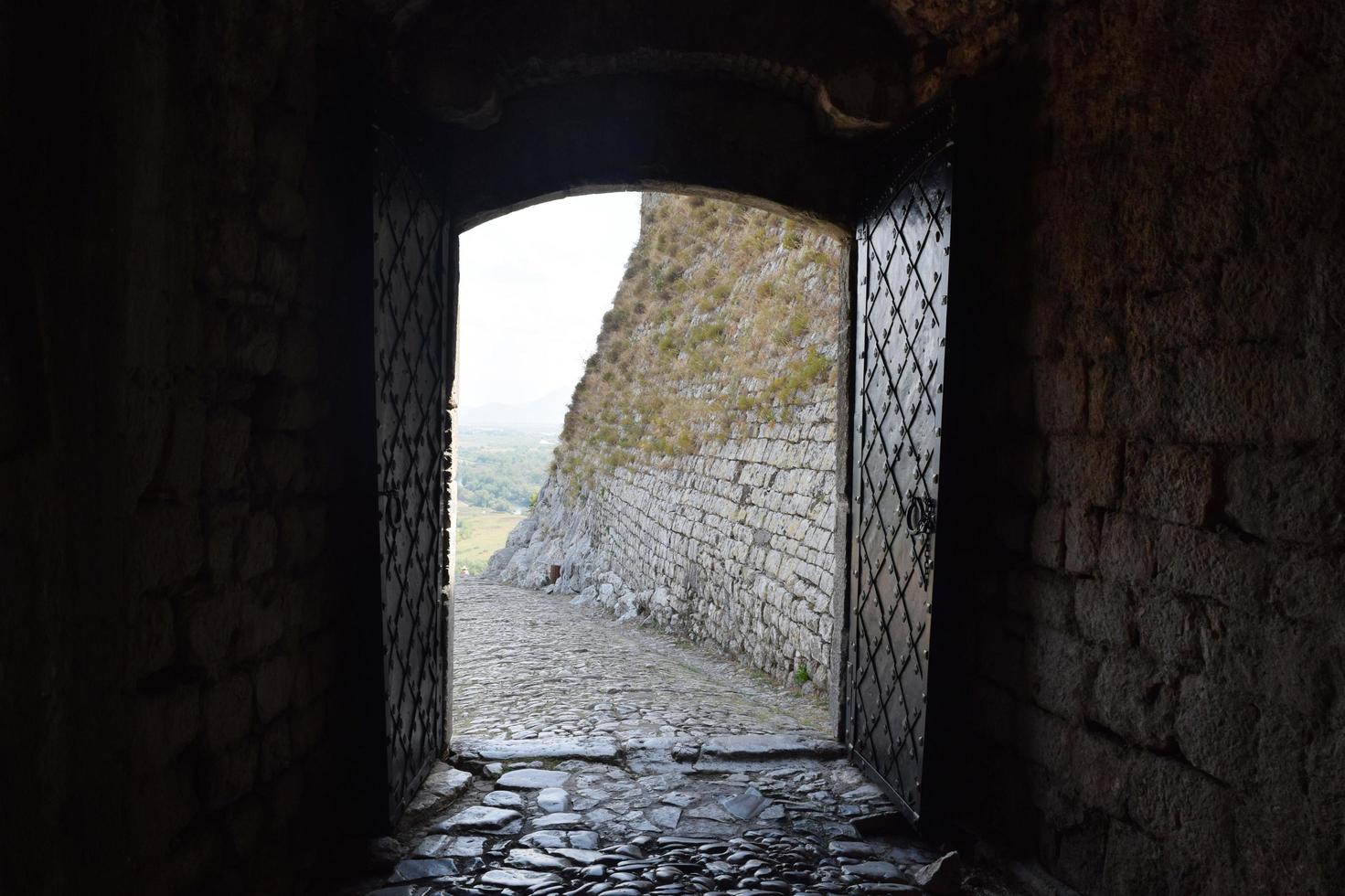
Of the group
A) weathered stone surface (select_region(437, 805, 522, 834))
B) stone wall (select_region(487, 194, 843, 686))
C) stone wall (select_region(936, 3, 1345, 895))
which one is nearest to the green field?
stone wall (select_region(487, 194, 843, 686))

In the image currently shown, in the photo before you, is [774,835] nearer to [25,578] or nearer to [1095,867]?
[1095,867]

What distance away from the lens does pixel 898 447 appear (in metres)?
3.59

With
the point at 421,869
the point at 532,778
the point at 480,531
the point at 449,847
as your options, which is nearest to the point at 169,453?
the point at 421,869

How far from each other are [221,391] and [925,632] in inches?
96.0

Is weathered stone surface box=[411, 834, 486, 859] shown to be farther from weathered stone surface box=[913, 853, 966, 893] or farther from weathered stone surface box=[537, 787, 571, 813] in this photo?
weathered stone surface box=[913, 853, 966, 893]

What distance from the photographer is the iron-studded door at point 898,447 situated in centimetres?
333

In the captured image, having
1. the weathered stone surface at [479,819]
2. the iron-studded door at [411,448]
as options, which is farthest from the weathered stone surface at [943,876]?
the iron-studded door at [411,448]

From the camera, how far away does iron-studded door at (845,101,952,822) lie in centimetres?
333

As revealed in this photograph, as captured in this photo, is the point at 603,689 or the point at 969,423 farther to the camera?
the point at 603,689

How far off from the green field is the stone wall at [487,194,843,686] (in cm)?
3764

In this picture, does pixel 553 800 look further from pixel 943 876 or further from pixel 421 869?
pixel 943 876

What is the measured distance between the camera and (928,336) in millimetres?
3357

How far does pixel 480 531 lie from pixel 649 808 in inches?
2525

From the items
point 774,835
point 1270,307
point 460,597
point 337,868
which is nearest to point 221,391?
point 337,868
